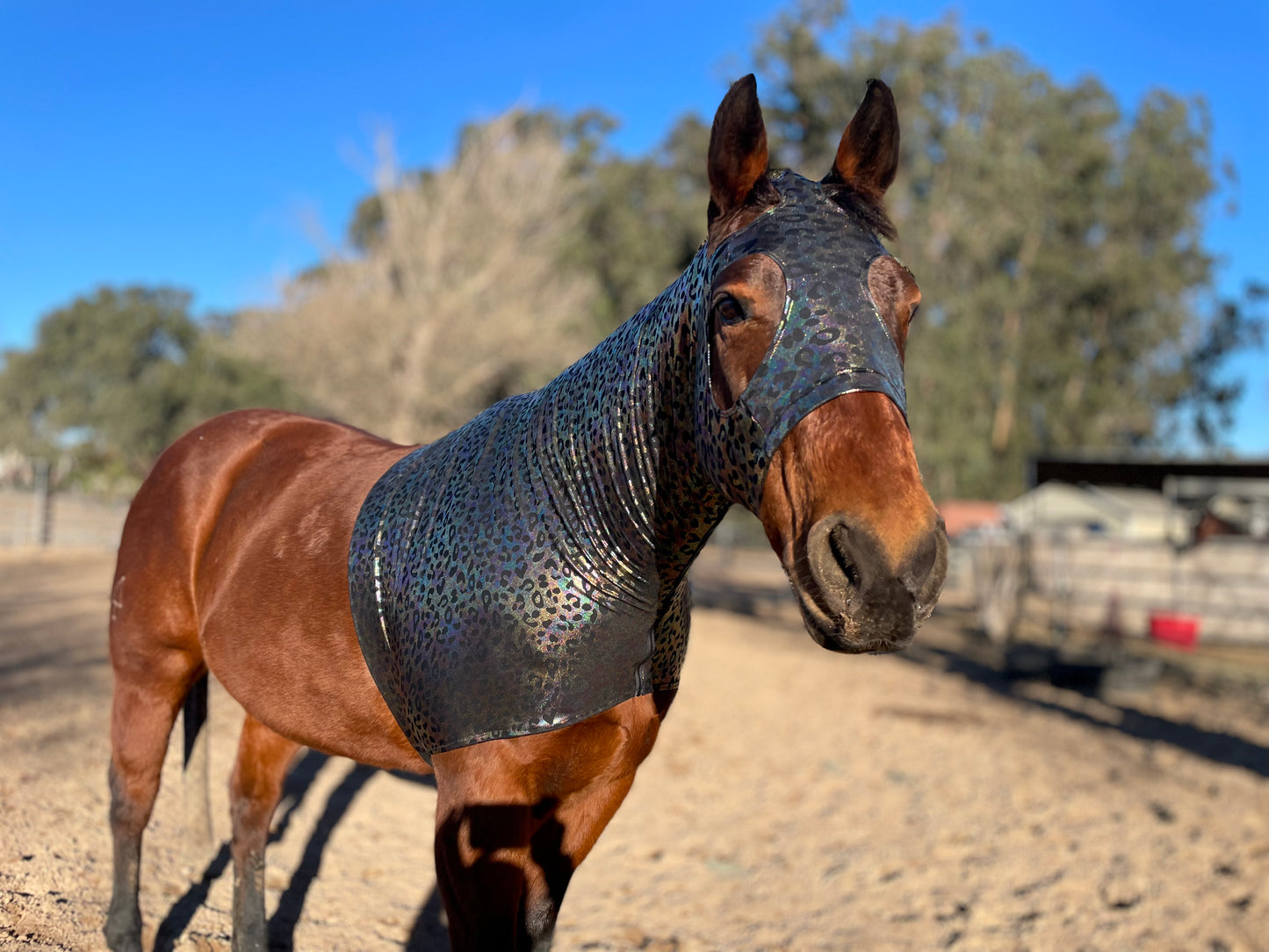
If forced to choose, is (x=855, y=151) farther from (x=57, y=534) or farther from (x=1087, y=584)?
(x=57, y=534)

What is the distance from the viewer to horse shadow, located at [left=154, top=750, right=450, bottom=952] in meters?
3.09

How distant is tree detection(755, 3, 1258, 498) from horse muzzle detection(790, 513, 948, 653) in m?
22.9

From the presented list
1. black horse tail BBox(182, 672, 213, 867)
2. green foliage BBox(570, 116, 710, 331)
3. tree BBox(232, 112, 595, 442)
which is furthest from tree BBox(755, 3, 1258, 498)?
black horse tail BBox(182, 672, 213, 867)

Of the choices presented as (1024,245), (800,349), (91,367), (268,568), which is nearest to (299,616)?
(268,568)

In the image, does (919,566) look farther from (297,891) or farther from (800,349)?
(297,891)

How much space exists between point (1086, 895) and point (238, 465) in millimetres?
4161

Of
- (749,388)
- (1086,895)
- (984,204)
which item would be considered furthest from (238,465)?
(984,204)

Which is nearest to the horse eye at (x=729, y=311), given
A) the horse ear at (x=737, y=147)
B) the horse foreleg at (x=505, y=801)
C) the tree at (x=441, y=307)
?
the horse ear at (x=737, y=147)

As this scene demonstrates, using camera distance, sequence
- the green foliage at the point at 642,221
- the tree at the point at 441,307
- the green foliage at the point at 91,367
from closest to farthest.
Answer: the tree at the point at 441,307
the green foliage at the point at 642,221
the green foliage at the point at 91,367

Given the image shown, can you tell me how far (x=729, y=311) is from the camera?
1.64 metres

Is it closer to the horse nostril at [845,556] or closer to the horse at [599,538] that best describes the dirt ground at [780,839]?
the horse at [599,538]

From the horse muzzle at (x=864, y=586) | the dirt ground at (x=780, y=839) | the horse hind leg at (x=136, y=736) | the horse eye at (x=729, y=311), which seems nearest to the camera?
the horse muzzle at (x=864, y=586)

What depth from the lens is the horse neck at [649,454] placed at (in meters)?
1.80

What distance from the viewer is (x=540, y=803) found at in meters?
1.96
